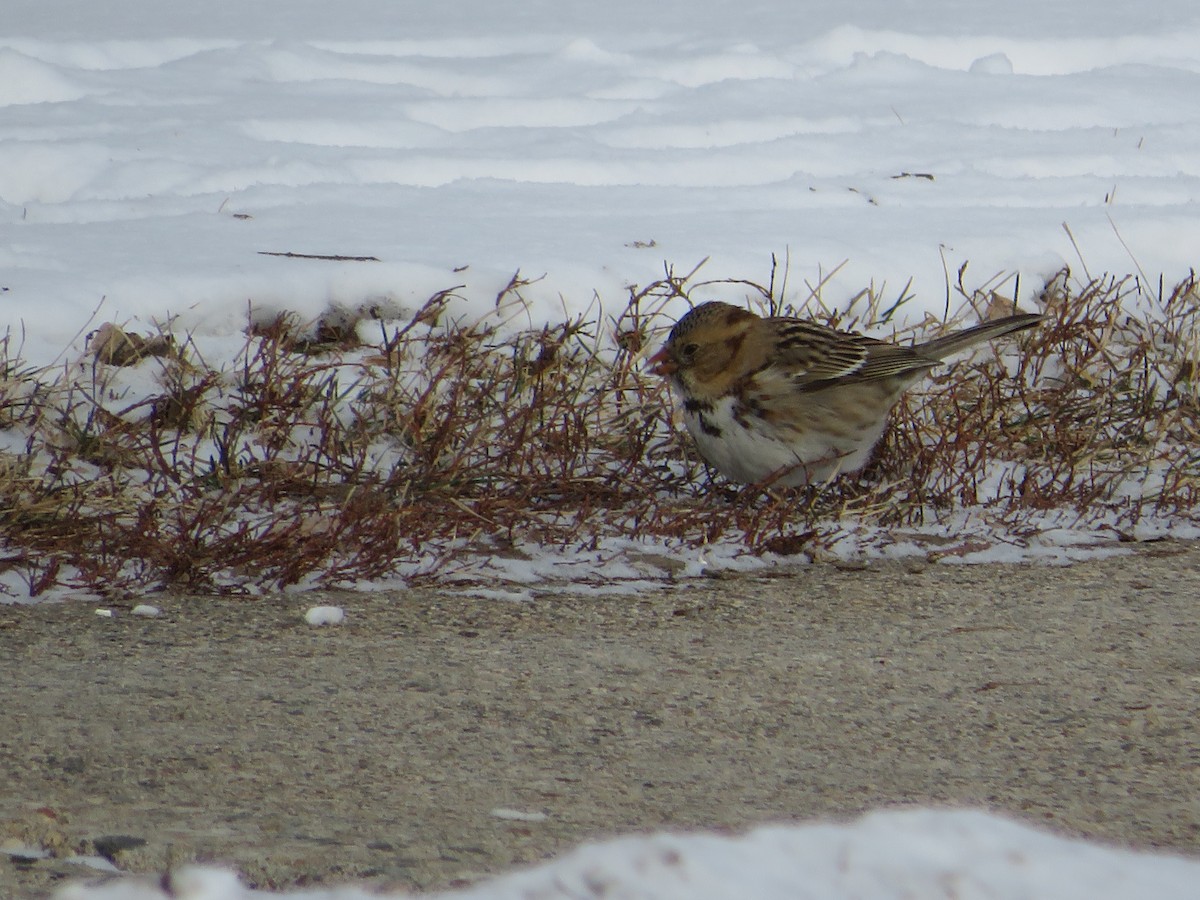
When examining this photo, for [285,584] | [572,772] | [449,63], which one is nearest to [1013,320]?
[285,584]

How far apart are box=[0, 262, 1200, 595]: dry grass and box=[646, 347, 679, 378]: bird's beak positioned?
287 millimetres

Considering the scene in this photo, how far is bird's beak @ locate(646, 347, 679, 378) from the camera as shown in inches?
180

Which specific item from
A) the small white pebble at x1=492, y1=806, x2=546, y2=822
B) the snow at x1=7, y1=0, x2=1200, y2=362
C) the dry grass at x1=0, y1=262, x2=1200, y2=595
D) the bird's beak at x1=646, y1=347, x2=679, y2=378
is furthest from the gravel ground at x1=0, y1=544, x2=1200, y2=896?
the snow at x1=7, y1=0, x2=1200, y2=362

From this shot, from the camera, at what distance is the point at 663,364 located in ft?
15.0

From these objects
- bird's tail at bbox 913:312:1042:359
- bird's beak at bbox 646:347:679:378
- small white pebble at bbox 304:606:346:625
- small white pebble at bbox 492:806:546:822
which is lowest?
small white pebble at bbox 492:806:546:822

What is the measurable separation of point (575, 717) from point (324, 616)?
848mm

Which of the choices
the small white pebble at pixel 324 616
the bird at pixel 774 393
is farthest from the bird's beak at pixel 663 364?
the small white pebble at pixel 324 616

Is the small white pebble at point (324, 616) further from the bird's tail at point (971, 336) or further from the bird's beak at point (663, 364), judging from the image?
the bird's tail at point (971, 336)

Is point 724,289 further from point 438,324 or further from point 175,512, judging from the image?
point 175,512

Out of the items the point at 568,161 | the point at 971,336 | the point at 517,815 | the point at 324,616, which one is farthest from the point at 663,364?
the point at 568,161

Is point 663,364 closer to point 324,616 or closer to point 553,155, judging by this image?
point 324,616

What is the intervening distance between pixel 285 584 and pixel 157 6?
8530mm

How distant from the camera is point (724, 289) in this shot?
5.85 meters

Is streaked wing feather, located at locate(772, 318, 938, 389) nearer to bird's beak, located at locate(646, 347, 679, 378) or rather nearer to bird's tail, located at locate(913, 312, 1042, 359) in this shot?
bird's tail, located at locate(913, 312, 1042, 359)
